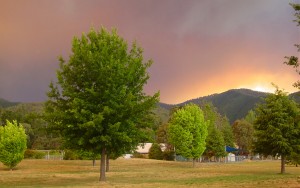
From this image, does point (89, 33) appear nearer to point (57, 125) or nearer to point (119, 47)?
point (119, 47)

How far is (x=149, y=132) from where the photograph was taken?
114ft

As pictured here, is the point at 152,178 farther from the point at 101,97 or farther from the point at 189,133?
the point at 189,133

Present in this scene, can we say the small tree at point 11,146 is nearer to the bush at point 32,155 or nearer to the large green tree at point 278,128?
the bush at point 32,155

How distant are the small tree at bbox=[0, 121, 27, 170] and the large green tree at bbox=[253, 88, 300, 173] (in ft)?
115

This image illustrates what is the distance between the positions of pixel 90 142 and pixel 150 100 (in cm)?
596

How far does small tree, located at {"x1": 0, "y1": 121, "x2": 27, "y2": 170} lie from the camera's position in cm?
5941

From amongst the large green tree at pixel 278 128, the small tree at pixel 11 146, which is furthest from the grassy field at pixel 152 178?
the small tree at pixel 11 146

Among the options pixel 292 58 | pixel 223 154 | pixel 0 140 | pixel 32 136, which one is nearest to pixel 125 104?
pixel 292 58

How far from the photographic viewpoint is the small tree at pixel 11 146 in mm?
59406

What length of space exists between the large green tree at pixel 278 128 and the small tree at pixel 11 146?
3494 centimetres

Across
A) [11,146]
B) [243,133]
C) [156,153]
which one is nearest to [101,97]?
[11,146]

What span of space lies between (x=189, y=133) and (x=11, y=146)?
99.8ft

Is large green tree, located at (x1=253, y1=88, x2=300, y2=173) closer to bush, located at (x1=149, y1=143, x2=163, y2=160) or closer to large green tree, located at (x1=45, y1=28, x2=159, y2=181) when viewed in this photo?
large green tree, located at (x1=45, y1=28, x2=159, y2=181)

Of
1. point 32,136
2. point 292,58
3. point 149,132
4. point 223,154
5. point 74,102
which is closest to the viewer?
point 292,58
